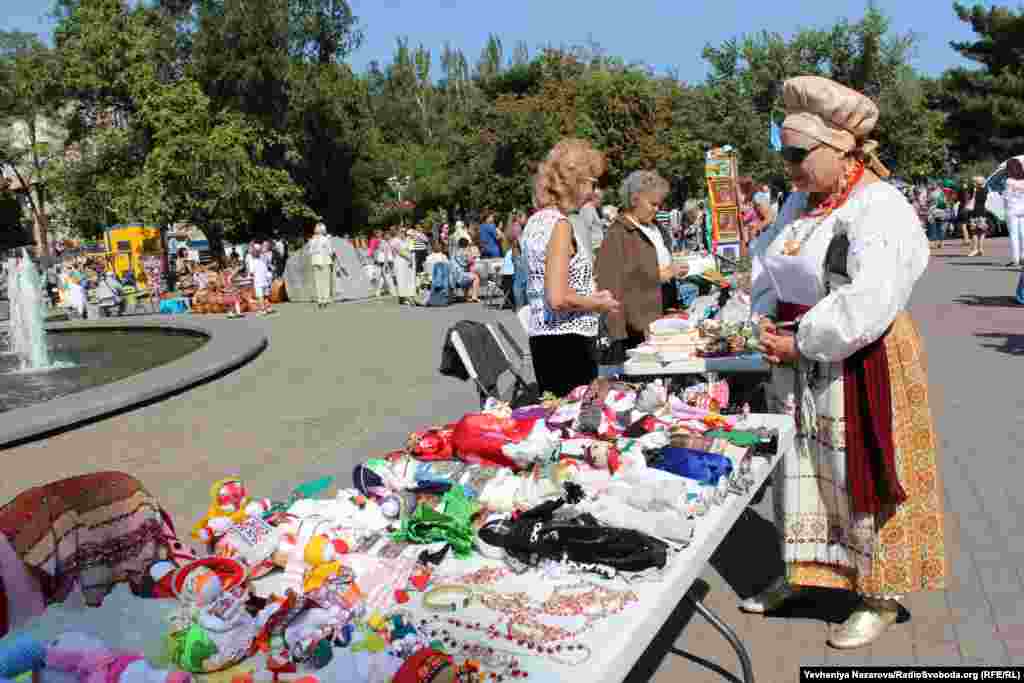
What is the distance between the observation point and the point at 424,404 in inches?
346

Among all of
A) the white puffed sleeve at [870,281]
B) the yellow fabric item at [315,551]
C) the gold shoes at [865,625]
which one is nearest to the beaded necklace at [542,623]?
the yellow fabric item at [315,551]

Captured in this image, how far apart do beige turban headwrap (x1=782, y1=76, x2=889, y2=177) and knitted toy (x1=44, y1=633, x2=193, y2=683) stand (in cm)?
276

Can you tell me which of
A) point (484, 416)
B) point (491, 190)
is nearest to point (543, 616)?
point (484, 416)

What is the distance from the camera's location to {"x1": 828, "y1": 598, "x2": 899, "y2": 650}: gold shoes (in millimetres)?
3469

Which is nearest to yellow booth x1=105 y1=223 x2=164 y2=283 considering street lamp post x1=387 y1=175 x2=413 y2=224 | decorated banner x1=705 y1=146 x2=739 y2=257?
street lamp post x1=387 y1=175 x2=413 y2=224

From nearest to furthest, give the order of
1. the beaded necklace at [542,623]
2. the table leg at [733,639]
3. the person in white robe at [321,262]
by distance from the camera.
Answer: the beaded necklace at [542,623], the table leg at [733,639], the person in white robe at [321,262]

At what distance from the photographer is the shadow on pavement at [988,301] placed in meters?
12.5

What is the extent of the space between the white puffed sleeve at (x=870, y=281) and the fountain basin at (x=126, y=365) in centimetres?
708

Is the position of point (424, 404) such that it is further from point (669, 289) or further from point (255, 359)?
point (255, 359)

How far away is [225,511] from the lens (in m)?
2.78

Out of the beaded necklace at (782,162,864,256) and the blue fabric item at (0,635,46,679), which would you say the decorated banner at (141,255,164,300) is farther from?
the blue fabric item at (0,635,46,679)

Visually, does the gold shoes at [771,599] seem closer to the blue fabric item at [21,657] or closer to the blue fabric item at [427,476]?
the blue fabric item at [427,476]

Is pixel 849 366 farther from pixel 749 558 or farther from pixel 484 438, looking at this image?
pixel 749 558

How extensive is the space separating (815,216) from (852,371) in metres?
0.62
